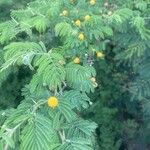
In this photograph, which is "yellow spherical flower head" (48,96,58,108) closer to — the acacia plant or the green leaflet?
the acacia plant

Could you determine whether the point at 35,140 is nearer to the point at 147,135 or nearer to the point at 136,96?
the point at 136,96

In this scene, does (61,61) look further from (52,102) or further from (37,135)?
(37,135)

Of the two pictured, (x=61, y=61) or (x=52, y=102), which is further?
(x=61, y=61)

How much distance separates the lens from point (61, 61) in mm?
2100

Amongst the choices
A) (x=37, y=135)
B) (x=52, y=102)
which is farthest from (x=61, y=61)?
(x=37, y=135)

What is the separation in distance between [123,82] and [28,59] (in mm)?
1934

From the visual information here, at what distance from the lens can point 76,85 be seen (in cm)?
212

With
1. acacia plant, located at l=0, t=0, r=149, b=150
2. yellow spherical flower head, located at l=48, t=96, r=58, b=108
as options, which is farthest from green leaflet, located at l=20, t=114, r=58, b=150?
yellow spherical flower head, located at l=48, t=96, r=58, b=108

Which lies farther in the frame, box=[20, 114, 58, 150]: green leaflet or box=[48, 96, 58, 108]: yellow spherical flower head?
box=[48, 96, 58, 108]: yellow spherical flower head

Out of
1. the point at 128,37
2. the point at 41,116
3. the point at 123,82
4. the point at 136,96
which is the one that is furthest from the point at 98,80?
the point at 41,116

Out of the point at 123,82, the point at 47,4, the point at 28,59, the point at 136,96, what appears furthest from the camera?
the point at 123,82

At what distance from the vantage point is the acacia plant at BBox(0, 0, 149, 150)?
5.92 ft

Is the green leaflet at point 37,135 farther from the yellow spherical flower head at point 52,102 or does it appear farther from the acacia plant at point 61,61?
the yellow spherical flower head at point 52,102

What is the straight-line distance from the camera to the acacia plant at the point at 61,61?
180cm
